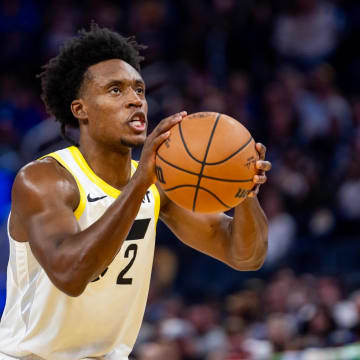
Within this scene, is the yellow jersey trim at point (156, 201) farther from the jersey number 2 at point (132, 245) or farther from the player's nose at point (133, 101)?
the player's nose at point (133, 101)

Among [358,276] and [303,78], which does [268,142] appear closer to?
[303,78]

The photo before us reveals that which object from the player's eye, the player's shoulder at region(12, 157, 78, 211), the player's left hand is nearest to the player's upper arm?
the player's shoulder at region(12, 157, 78, 211)

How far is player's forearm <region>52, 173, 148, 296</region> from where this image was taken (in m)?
3.30

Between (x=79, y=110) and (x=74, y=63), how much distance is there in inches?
12.2

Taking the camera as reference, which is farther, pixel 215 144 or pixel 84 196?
pixel 84 196

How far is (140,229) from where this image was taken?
4086 mm

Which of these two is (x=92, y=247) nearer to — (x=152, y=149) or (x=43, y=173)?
(x=152, y=149)

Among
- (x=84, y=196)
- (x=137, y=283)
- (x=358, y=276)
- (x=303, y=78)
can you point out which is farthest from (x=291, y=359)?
(x=303, y=78)

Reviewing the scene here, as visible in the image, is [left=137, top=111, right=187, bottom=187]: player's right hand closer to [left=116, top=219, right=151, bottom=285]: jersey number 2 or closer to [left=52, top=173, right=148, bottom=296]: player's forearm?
[left=52, top=173, right=148, bottom=296]: player's forearm

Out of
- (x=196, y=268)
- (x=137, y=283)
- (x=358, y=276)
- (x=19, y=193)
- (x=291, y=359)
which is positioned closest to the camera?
(x=19, y=193)

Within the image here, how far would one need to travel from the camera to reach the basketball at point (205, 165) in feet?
11.3

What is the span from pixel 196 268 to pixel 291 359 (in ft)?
10.2

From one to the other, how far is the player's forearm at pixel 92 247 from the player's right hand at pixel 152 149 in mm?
105

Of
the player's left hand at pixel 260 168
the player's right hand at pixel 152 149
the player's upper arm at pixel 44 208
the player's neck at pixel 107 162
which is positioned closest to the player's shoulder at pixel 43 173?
the player's upper arm at pixel 44 208
